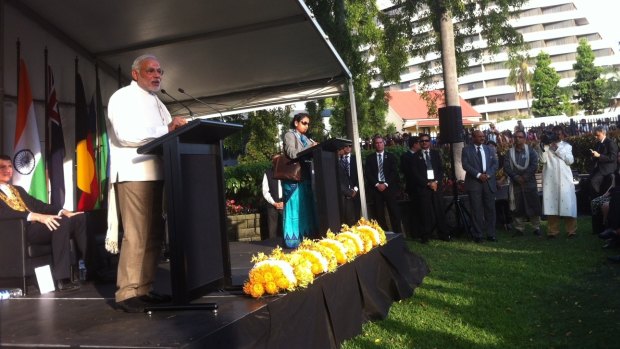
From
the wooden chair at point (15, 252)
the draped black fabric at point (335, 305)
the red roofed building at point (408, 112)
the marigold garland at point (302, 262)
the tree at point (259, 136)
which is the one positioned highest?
the red roofed building at point (408, 112)

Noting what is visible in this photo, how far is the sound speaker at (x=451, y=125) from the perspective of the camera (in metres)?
10.6

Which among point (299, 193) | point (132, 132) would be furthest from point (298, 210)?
point (132, 132)

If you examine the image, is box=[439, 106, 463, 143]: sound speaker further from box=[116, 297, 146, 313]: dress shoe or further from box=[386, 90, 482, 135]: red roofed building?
box=[386, 90, 482, 135]: red roofed building

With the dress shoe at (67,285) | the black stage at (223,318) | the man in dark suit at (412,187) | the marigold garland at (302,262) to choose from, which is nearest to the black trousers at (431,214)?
the man in dark suit at (412,187)

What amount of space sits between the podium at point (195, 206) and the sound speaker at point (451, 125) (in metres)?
7.28

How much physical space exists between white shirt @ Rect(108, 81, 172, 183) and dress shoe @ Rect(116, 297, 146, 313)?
0.78 m

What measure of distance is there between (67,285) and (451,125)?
24.1 feet

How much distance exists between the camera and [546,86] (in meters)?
70.0

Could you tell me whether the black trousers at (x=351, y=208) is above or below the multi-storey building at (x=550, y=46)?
below

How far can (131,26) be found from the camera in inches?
287

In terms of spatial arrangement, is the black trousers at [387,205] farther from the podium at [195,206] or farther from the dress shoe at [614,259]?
the podium at [195,206]

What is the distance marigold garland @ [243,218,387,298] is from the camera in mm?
3824

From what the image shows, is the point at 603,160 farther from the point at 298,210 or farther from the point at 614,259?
the point at 298,210

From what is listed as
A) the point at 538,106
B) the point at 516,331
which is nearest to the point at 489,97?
the point at 538,106
